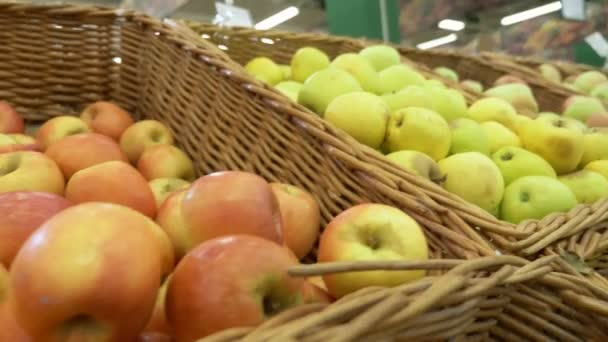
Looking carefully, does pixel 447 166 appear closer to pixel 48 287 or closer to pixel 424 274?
pixel 424 274

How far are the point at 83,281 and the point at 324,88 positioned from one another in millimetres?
690

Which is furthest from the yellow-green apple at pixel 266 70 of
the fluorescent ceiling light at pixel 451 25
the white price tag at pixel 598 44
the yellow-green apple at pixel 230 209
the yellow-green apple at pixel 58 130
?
the fluorescent ceiling light at pixel 451 25

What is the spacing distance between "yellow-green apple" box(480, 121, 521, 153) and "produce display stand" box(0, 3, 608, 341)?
0.32m

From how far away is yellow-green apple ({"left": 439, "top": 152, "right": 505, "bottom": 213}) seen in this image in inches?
32.7

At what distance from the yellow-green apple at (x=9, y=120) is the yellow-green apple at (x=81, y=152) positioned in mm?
200

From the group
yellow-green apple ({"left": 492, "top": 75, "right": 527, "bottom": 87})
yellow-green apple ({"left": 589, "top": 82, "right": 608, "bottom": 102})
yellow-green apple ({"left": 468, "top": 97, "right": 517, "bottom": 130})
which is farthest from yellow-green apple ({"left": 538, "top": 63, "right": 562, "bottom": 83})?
yellow-green apple ({"left": 468, "top": 97, "right": 517, "bottom": 130})

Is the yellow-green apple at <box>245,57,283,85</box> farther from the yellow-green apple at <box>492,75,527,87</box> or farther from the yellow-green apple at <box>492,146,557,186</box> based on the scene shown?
the yellow-green apple at <box>492,75,527,87</box>

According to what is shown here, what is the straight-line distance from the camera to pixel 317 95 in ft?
3.33

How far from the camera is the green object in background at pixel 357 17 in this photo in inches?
95.6

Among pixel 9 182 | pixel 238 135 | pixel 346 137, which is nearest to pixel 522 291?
pixel 346 137

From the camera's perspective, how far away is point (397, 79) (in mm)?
1218

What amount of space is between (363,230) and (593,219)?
319 millimetres

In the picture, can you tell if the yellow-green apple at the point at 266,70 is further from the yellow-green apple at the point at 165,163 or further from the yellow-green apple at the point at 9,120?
the yellow-green apple at the point at 9,120

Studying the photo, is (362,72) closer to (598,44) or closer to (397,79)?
(397,79)
